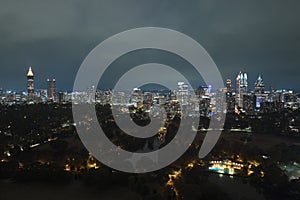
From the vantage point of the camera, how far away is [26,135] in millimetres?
7133

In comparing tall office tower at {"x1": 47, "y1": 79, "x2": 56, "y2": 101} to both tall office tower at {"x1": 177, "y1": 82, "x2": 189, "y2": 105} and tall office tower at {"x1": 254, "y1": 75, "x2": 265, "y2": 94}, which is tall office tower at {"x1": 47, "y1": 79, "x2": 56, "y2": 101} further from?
tall office tower at {"x1": 254, "y1": 75, "x2": 265, "y2": 94}

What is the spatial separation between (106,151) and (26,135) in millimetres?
3337

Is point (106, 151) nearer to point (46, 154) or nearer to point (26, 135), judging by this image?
point (46, 154)

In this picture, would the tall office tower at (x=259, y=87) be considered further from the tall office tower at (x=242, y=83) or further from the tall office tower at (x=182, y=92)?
the tall office tower at (x=182, y=92)

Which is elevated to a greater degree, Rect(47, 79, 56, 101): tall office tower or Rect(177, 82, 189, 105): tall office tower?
Rect(47, 79, 56, 101): tall office tower

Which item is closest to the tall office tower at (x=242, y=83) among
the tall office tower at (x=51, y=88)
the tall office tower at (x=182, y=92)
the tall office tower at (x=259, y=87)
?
the tall office tower at (x=259, y=87)

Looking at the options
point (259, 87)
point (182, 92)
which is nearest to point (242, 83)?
point (259, 87)

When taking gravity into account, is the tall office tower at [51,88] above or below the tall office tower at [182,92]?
above

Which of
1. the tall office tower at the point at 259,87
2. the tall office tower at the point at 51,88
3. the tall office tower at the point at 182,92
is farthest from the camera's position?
the tall office tower at the point at 51,88

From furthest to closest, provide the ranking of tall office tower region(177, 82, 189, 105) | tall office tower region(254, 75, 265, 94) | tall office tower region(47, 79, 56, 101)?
tall office tower region(47, 79, 56, 101)
tall office tower region(254, 75, 265, 94)
tall office tower region(177, 82, 189, 105)

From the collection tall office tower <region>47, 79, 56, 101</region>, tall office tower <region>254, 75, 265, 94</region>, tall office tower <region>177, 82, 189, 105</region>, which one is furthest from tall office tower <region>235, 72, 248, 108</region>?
tall office tower <region>47, 79, 56, 101</region>

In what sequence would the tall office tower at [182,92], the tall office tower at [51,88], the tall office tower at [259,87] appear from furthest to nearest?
the tall office tower at [51,88] → the tall office tower at [259,87] → the tall office tower at [182,92]

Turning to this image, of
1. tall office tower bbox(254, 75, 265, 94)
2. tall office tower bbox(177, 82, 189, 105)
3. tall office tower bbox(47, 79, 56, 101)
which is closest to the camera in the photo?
tall office tower bbox(177, 82, 189, 105)

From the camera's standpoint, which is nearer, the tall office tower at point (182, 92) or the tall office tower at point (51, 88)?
the tall office tower at point (182, 92)
